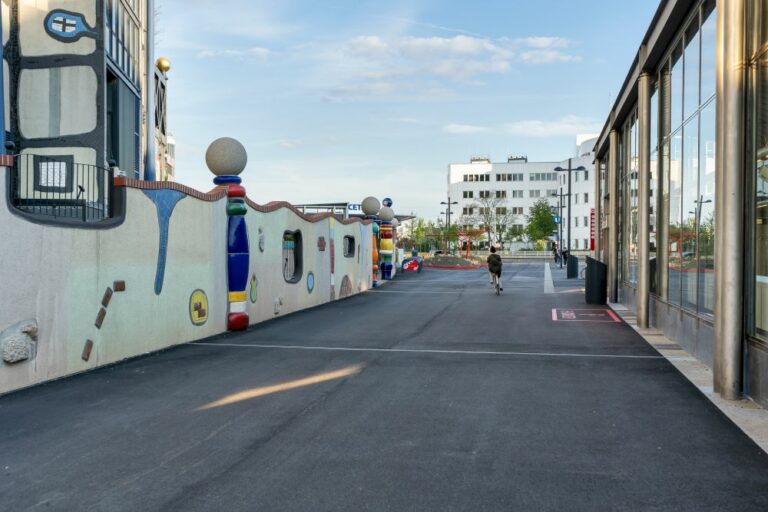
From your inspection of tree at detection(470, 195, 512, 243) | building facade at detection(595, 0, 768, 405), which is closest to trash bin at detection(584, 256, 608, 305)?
building facade at detection(595, 0, 768, 405)

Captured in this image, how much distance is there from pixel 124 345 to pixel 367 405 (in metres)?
4.77

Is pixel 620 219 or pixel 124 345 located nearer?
pixel 124 345

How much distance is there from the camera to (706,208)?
9.72 meters

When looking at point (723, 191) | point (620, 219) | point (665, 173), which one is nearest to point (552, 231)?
point (620, 219)

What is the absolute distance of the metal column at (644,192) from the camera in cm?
1351

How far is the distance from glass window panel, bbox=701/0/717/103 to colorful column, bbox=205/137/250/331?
28.2 ft

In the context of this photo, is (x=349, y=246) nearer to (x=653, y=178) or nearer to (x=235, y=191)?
(x=235, y=191)

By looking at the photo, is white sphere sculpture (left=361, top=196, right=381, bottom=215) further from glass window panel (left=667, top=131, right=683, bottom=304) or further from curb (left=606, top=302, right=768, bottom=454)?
glass window panel (left=667, top=131, right=683, bottom=304)

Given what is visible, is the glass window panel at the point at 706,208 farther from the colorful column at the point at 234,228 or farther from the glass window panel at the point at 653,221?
the colorful column at the point at 234,228

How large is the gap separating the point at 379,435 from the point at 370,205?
25264mm

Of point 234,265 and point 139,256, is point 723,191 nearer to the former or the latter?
point 139,256

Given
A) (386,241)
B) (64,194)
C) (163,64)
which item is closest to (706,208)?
(64,194)

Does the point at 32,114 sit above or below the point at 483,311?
above

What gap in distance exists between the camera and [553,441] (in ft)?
18.8
